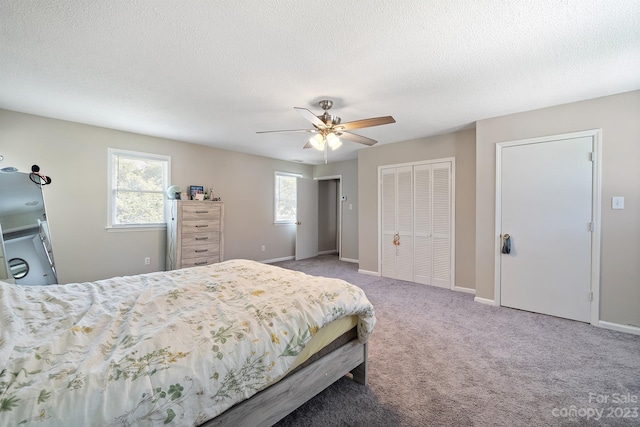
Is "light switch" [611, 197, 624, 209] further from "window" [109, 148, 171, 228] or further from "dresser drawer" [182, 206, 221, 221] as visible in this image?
"window" [109, 148, 171, 228]

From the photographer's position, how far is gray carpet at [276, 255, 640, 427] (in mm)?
1595

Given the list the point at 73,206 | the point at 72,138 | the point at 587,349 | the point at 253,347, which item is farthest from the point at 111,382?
the point at 72,138

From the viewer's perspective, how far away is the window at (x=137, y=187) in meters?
4.01

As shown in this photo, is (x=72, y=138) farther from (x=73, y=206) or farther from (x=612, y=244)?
(x=612, y=244)

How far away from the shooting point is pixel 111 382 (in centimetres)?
89

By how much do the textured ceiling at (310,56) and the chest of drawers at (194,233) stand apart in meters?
1.48

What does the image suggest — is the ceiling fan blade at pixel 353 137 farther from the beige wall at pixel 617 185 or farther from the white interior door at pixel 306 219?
the white interior door at pixel 306 219

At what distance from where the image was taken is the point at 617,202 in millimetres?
2736

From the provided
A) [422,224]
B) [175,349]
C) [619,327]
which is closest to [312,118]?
[175,349]

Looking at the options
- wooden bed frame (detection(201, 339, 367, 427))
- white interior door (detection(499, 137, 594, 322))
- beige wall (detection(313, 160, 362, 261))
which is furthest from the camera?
beige wall (detection(313, 160, 362, 261))

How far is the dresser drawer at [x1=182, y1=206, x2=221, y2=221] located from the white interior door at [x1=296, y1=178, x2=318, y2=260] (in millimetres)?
2187

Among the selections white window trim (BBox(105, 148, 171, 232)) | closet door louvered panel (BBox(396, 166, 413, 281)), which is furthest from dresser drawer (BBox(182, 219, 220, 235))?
closet door louvered panel (BBox(396, 166, 413, 281))

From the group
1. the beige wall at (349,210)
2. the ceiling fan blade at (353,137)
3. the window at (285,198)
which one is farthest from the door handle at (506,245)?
the window at (285,198)

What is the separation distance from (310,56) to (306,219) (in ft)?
15.3
